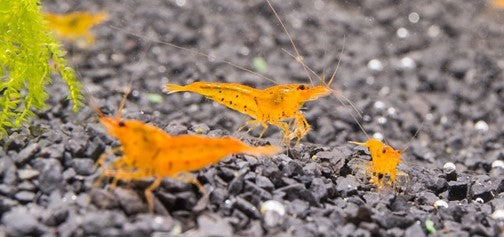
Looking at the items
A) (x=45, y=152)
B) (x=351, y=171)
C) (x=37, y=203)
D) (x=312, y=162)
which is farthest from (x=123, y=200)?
(x=351, y=171)

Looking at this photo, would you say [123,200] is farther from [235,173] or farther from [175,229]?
[235,173]

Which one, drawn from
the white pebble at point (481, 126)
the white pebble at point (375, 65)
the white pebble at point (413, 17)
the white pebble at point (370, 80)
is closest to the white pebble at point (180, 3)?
the white pebble at point (375, 65)

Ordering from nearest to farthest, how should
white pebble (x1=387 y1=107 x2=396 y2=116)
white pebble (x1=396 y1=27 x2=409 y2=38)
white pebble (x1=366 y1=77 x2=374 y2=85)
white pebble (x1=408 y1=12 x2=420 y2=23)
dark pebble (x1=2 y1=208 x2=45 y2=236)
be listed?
dark pebble (x1=2 y1=208 x2=45 y2=236), white pebble (x1=387 y1=107 x2=396 y2=116), white pebble (x1=366 y1=77 x2=374 y2=85), white pebble (x1=396 y1=27 x2=409 y2=38), white pebble (x1=408 y1=12 x2=420 y2=23)

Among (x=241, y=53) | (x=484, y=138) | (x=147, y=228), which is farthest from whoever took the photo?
(x=241, y=53)

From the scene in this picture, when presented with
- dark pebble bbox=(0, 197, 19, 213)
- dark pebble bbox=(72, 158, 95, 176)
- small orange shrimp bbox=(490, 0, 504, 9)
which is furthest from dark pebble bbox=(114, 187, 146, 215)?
small orange shrimp bbox=(490, 0, 504, 9)

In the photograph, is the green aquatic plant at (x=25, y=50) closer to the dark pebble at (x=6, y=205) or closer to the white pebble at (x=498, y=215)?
the dark pebble at (x=6, y=205)

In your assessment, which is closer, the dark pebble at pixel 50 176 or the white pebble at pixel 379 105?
the dark pebble at pixel 50 176

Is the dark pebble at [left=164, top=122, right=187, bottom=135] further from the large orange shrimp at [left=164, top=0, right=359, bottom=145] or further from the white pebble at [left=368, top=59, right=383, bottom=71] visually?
the white pebble at [left=368, top=59, right=383, bottom=71]
